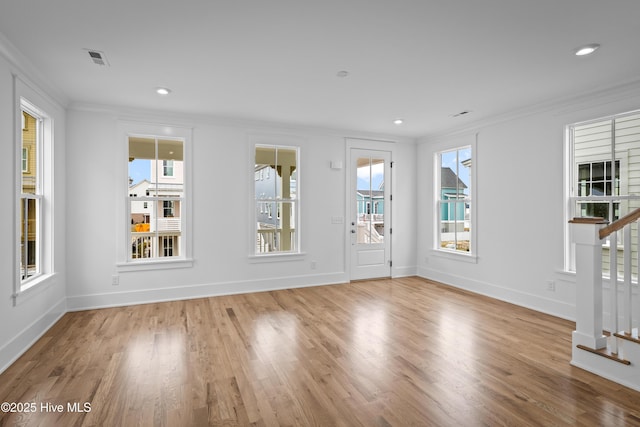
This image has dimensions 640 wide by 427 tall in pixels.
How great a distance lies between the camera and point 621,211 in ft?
12.6

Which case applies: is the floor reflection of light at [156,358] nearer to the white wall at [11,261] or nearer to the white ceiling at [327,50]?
the white wall at [11,261]

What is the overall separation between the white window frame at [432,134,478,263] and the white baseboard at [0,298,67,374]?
18.1ft

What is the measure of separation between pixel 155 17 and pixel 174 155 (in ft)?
9.03

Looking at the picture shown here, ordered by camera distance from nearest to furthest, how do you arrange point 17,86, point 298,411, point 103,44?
point 298,411 → point 103,44 → point 17,86

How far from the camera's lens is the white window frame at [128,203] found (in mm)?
4551

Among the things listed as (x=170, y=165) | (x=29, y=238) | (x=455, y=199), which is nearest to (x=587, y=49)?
(x=455, y=199)

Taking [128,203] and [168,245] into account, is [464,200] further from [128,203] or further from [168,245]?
[128,203]

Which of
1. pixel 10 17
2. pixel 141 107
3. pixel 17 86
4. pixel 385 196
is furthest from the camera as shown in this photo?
pixel 385 196

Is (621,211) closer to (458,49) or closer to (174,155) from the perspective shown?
(458,49)

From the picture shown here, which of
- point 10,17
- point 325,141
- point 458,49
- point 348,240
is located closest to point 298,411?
point 458,49

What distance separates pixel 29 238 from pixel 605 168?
630 cm

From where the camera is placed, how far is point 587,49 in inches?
112

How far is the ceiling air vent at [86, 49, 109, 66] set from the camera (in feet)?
9.64

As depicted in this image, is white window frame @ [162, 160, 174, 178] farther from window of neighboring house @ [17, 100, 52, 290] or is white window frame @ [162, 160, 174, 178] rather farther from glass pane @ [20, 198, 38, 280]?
glass pane @ [20, 198, 38, 280]
